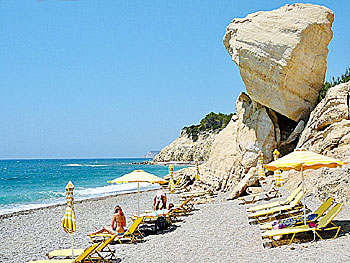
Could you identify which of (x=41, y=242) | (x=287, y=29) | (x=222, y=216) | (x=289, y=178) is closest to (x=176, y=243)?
(x=222, y=216)

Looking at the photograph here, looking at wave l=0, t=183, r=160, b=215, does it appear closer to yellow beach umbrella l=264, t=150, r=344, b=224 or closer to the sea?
the sea

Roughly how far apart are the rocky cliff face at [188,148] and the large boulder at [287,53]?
204 ft

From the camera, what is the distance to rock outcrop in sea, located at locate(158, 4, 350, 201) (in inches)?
→ 659

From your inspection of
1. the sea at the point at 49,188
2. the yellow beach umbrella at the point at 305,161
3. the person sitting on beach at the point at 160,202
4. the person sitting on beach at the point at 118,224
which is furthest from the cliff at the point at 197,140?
the yellow beach umbrella at the point at 305,161

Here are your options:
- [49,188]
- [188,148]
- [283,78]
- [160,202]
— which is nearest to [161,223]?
[160,202]

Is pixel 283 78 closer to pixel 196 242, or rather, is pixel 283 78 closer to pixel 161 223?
pixel 161 223

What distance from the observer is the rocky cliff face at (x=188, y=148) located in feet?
284

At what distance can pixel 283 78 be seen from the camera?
18.5 metres

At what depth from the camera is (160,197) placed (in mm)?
12781

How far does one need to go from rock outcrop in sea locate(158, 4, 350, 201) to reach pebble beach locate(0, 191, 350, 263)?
5243mm

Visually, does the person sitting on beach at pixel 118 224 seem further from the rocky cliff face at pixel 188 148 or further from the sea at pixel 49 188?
the rocky cliff face at pixel 188 148

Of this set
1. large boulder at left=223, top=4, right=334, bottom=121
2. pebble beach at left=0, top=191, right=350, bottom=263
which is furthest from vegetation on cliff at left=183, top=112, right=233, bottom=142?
pebble beach at left=0, top=191, right=350, bottom=263

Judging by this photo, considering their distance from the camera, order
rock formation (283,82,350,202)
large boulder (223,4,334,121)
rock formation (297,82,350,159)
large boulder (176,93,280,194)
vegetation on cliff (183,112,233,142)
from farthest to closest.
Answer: vegetation on cliff (183,112,233,142) < large boulder (176,93,280,194) < large boulder (223,4,334,121) < rock formation (297,82,350,159) < rock formation (283,82,350,202)

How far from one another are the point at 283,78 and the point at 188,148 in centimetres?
7738
